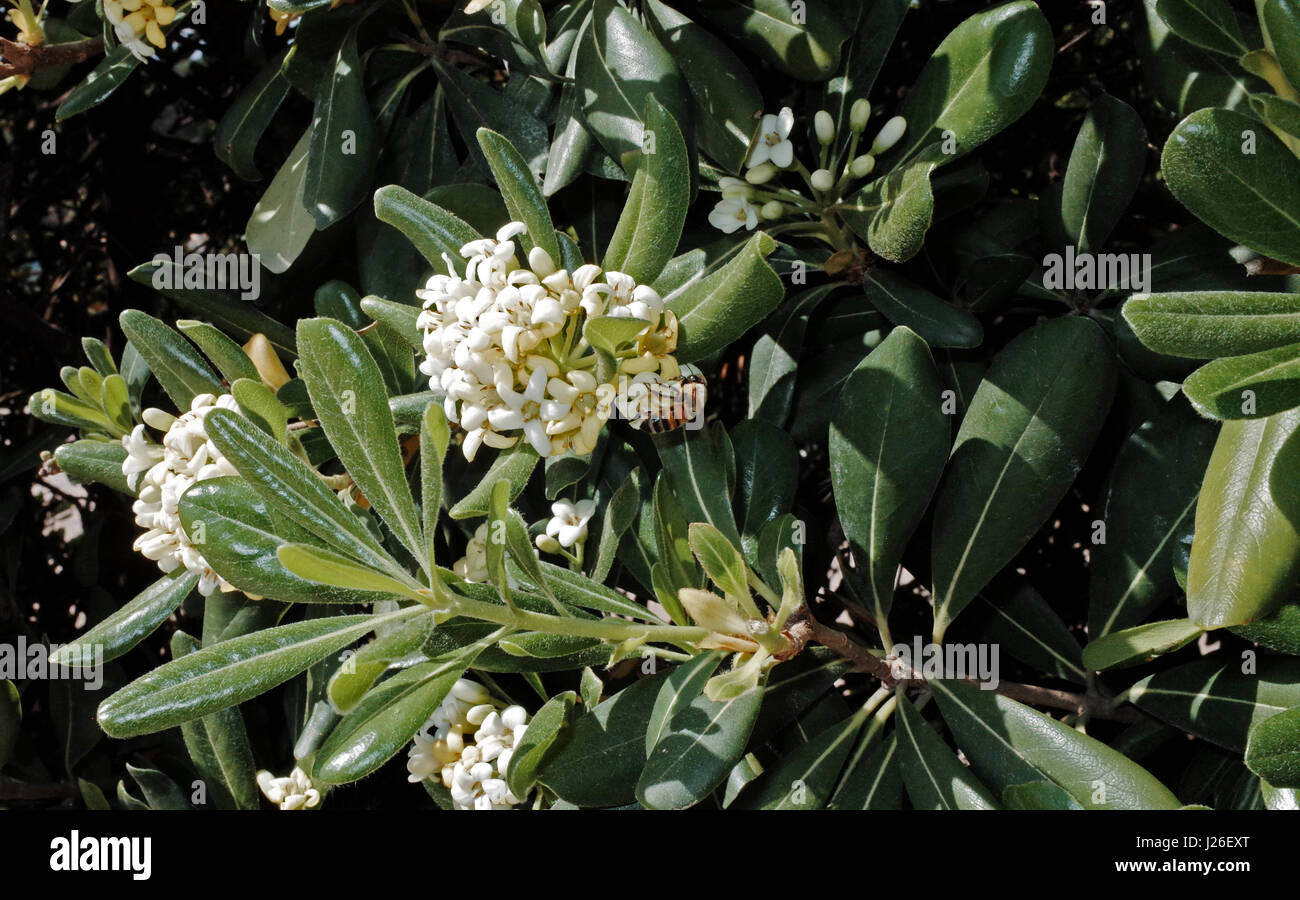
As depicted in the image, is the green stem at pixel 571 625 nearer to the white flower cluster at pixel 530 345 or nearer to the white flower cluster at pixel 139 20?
the white flower cluster at pixel 530 345

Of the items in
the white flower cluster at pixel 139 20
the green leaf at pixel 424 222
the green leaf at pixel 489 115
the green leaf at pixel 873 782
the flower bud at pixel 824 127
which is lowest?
the green leaf at pixel 873 782

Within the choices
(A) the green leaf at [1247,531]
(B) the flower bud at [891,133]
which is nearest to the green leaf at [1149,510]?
(A) the green leaf at [1247,531]

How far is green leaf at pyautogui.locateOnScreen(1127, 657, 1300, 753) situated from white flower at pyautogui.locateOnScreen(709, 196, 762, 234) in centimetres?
95

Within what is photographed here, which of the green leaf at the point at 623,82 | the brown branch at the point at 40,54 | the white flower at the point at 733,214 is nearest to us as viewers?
the green leaf at the point at 623,82

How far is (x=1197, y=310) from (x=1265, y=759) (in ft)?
1.82

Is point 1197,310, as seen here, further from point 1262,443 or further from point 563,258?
point 563,258

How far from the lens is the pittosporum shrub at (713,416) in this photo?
4.47 ft

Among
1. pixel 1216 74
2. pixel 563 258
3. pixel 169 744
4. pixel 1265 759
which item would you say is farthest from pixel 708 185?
pixel 169 744

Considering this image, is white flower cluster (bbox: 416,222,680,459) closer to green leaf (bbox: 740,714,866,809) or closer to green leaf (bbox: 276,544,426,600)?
green leaf (bbox: 276,544,426,600)

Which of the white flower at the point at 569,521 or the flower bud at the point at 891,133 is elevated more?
the flower bud at the point at 891,133

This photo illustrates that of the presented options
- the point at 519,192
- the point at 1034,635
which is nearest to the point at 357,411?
the point at 519,192

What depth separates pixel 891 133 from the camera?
1706 mm

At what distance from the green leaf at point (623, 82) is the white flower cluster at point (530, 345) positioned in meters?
0.29

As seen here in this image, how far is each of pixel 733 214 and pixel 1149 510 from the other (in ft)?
2.61
